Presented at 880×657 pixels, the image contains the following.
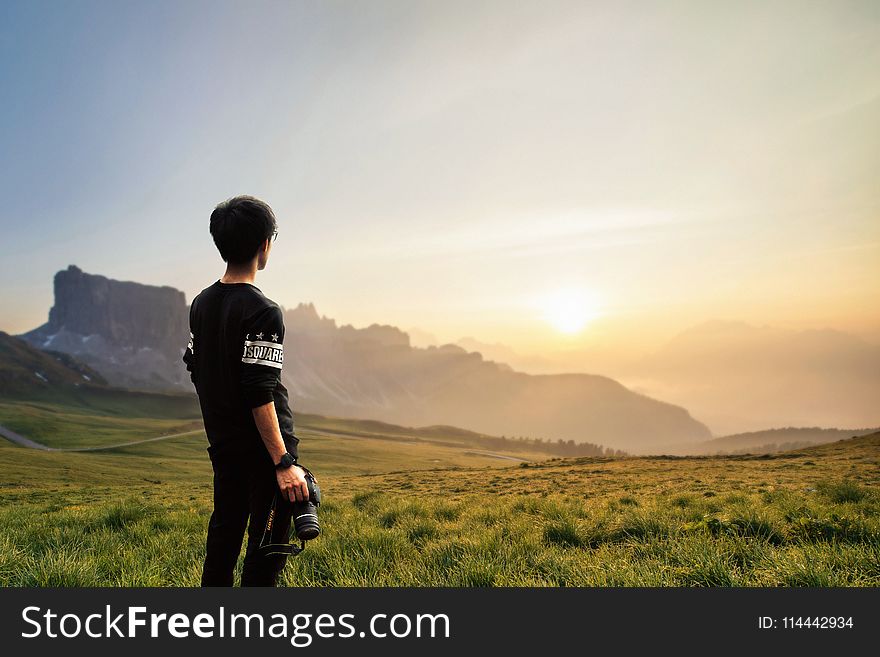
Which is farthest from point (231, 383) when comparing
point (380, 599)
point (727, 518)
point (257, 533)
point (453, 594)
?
point (727, 518)

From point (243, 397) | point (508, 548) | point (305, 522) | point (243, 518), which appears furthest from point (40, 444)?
point (305, 522)

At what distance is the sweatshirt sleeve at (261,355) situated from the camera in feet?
A: 11.2

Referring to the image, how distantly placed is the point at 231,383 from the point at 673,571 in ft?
15.1

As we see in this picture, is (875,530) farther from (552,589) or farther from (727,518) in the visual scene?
(552,589)

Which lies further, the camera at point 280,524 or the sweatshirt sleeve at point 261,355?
the camera at point 280,524

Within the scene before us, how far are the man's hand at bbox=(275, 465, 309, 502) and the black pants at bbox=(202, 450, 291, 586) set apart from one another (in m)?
0.28

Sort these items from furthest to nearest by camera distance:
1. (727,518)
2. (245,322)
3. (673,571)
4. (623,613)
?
1. (727,518)
2. (673,571)
3. (623,613)
4. (245,322)

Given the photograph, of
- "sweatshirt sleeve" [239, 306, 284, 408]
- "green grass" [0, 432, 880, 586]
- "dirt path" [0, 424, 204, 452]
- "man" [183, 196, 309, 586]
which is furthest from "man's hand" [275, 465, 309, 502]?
"dirt path" [0, 424, 204, 452]

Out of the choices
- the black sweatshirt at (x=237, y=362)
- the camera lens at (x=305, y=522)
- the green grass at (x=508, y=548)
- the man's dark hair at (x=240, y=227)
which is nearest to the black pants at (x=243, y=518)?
the black sweatshirt at (x=237, y=362)

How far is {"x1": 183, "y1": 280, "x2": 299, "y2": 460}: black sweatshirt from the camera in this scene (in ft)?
11.3

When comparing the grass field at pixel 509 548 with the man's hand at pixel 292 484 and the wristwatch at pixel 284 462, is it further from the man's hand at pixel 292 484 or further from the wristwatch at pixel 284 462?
the wristwatch at pixel 284 462

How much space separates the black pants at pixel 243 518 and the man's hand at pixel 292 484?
28 centimetres

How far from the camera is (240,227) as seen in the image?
12.2 feet

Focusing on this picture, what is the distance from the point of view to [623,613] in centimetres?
383
